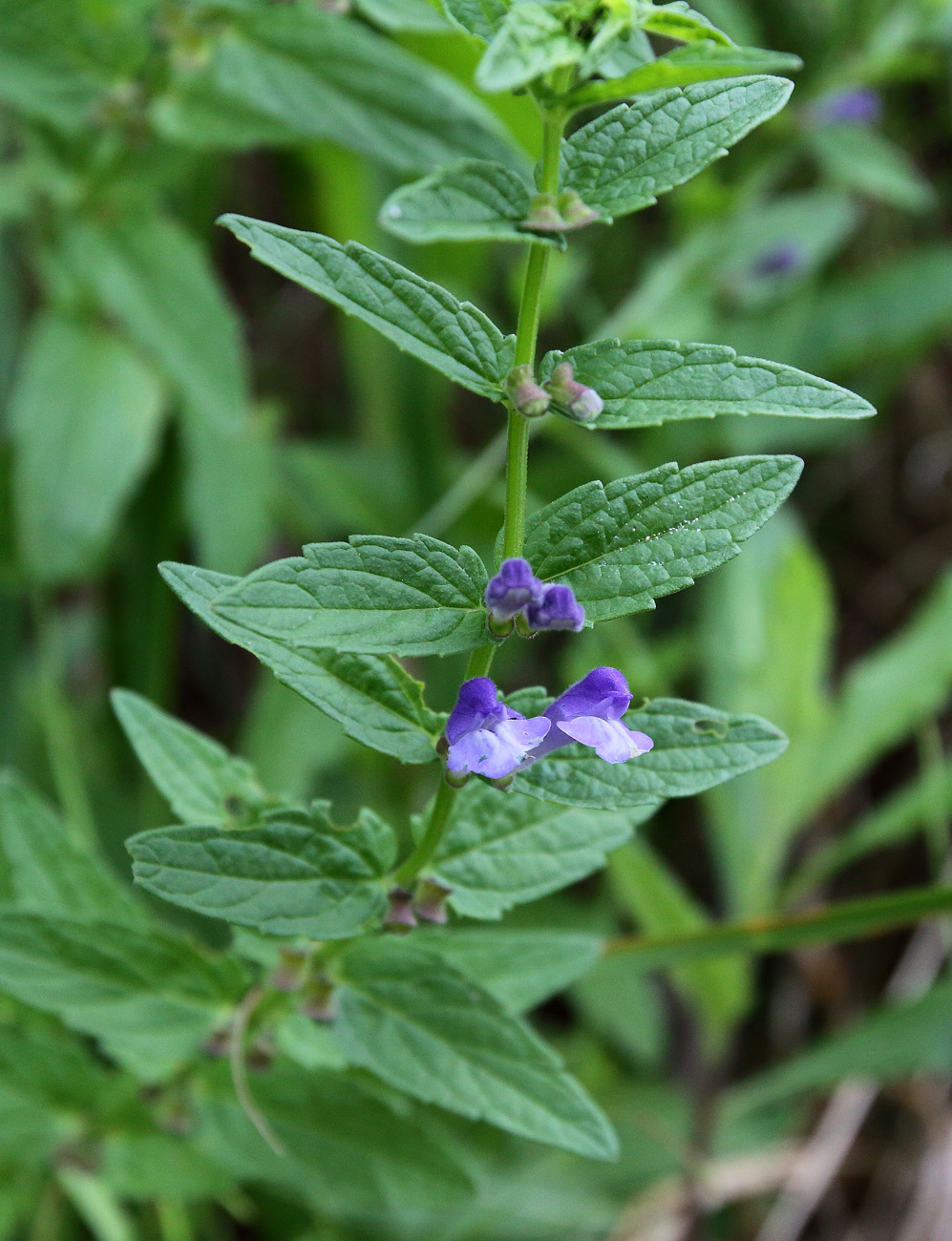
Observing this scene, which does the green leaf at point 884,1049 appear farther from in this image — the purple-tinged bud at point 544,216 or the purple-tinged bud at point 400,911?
the purple-tinged bud at point 544,216

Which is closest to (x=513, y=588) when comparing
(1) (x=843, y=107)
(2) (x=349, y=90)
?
(2) (x=349, y=90)

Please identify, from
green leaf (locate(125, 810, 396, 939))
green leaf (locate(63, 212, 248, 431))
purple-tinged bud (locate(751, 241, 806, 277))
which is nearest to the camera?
green leaf (locate(125, 810, 396, 939))

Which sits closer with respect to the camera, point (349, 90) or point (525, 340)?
point (525, 340)

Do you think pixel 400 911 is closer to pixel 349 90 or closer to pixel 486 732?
pixel 486 732

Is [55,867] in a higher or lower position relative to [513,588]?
lower

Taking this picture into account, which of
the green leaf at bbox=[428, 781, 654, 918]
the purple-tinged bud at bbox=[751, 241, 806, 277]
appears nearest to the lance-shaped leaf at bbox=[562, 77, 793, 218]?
the green leaf at bbox=[428, 781, 654, 918]

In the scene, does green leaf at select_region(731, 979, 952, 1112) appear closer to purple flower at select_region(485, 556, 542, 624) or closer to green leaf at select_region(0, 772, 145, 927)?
green leaf at select_region(0, 772, 145, 927)
